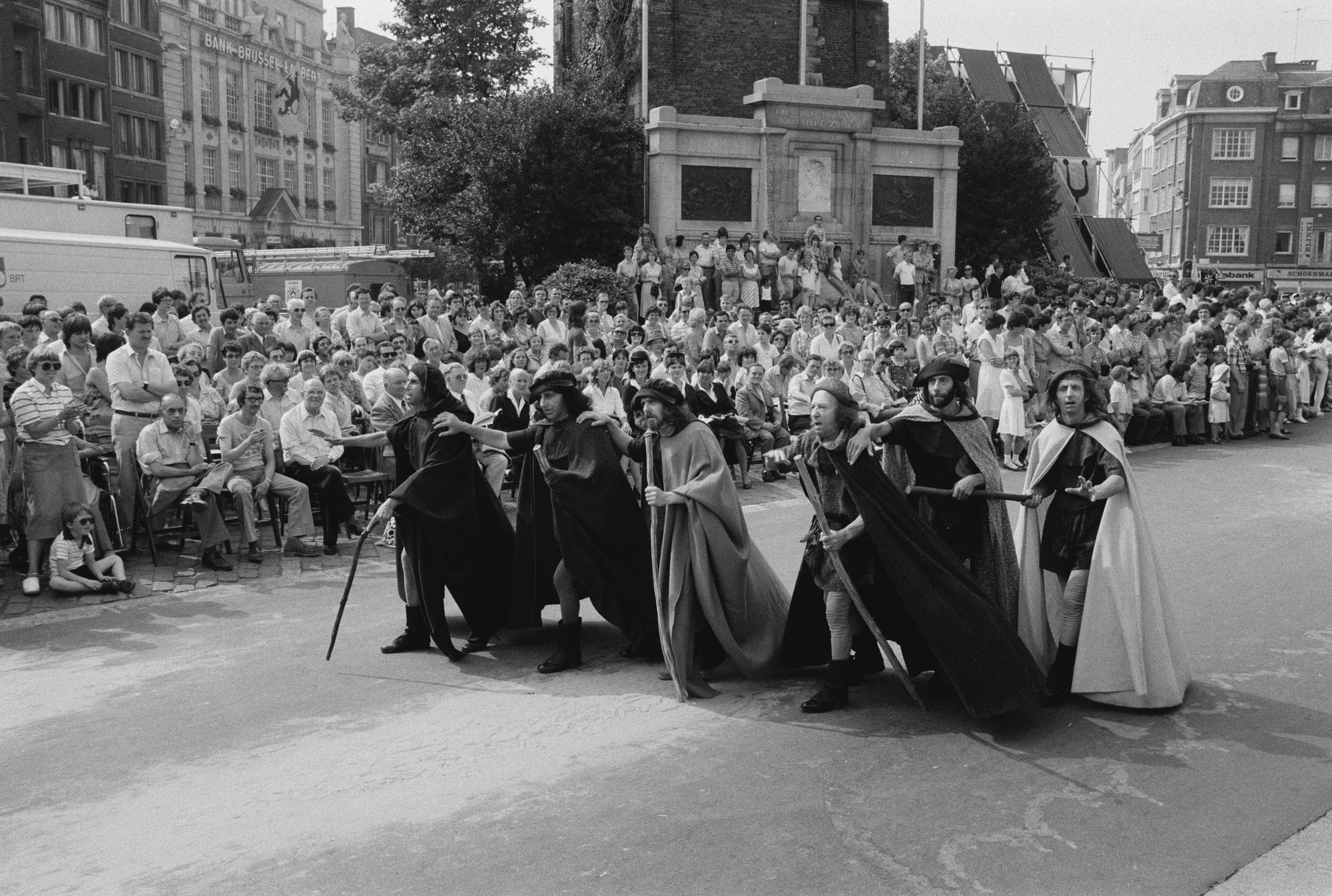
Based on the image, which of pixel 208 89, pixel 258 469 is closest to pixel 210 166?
pixel 208 89

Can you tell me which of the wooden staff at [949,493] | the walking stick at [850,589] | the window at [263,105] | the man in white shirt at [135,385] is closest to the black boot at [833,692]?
the walking stick at [850,589]

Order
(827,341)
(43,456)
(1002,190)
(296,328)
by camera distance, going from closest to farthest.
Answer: (43,456)
(296,328)
(827,341)
(1002,190)

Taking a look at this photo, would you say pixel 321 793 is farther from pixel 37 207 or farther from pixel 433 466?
pixel 37 207

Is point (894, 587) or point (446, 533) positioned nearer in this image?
point (894, 587)

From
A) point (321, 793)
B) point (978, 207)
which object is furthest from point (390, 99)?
point (321, 793)

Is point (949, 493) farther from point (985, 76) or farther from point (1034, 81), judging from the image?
point (1034, 81)

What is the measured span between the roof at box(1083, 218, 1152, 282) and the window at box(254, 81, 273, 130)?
41.2 metres

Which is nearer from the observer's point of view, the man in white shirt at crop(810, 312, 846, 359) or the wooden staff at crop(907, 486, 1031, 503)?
the wooden staff at crop(907, 486, 1031, 503)

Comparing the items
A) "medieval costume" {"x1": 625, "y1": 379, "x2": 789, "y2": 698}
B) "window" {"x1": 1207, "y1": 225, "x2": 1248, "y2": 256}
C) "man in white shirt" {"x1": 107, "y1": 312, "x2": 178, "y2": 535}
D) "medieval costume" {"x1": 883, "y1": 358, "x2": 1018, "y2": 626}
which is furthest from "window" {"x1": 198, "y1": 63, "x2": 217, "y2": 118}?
"medieval costume" {"x1": 883, "y1": 358, "x2": 1018, "y2": 626}

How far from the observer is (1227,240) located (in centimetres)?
7794

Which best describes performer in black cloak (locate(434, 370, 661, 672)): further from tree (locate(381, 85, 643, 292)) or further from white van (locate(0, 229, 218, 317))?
tree (locate(381, 85, 643, 292))

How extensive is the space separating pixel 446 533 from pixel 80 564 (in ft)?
12.2

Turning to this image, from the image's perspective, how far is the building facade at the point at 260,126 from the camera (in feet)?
194

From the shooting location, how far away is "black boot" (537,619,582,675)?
24.6 ft
